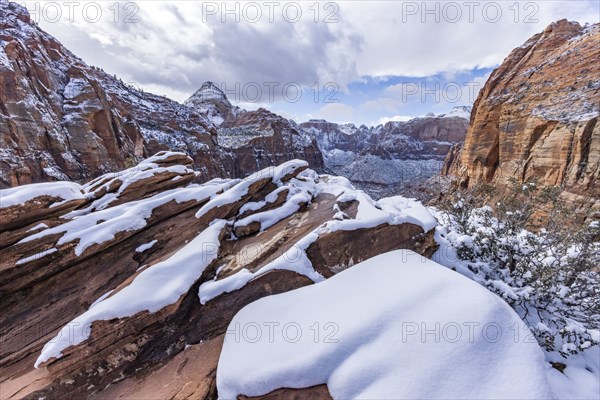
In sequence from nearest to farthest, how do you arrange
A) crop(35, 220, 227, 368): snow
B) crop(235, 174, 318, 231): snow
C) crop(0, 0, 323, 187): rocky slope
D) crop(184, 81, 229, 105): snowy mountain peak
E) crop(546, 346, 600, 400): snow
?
1. crop(546, 346, 600, 400): snow
2. crop(35, 220, 227, 368): snow
3. crop(235, 174, 318, 231): snow
4. crop(0, 0, 323, 187): rocky slope
5. crop(184, 81, 229, 105): snowy mountain peak

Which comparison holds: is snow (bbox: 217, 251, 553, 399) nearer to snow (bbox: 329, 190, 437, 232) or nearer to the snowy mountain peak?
snow (bbox: 329, 190, 437, 232)

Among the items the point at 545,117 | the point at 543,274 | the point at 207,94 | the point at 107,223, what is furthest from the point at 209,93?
the point at 543,274

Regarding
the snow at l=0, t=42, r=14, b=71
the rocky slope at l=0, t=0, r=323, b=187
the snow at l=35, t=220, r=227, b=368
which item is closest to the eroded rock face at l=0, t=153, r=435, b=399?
the snow at l=35, t=220, r=227, b=368

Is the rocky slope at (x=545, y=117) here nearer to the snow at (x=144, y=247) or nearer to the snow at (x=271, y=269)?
the snow at (x=271, y=269)

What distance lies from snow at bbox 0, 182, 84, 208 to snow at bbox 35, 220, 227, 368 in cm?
435

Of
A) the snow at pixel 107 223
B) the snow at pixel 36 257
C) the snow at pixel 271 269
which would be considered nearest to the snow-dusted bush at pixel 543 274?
the snow at pixel 271 269

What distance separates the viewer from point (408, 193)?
66000 mm

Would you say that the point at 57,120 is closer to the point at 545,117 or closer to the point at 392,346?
the point at 392,346

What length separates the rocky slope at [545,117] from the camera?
21.3m

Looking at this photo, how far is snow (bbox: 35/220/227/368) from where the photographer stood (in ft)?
15.6

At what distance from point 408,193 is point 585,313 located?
208ft

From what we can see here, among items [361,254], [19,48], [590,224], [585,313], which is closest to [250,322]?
[361,254]

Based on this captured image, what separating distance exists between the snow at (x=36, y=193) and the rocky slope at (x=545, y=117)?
3212 cm

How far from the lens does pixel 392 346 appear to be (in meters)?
3.99
